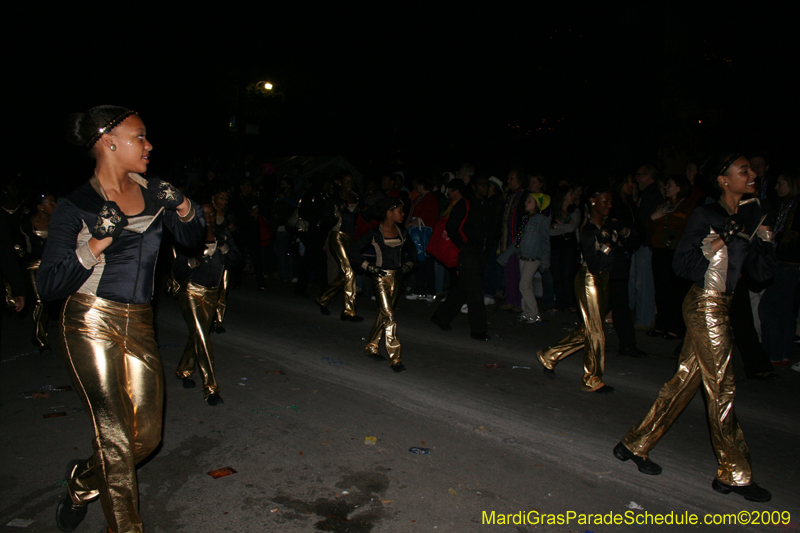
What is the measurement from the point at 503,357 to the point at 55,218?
5453mm

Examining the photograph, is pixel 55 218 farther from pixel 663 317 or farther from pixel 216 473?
pixel 663 317

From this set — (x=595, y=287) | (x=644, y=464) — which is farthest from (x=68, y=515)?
(x=595, y=287)

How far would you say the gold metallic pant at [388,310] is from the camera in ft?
21.7

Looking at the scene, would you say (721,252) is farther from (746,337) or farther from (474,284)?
(474,284)

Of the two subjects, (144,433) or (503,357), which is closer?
(144,433)

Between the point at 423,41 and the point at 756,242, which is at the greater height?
the point at 423,41

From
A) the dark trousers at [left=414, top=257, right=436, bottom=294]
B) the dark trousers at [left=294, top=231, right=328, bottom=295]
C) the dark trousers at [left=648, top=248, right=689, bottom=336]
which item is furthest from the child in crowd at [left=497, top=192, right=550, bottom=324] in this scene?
the dark trousers at [left=294, top=231, right=328, bottom=295]

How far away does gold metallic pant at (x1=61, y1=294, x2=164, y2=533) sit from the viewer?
3.03m

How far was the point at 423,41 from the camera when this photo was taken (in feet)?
64.3

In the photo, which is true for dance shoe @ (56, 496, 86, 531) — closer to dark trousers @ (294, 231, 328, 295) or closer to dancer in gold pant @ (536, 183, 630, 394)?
dancer in gold pant @ (536, 183, 630, 394)

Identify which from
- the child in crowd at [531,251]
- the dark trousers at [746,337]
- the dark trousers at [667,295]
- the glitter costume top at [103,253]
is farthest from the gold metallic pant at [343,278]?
the glitter costume top at [103,253]

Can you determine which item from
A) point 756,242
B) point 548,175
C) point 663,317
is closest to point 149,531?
point 756,242

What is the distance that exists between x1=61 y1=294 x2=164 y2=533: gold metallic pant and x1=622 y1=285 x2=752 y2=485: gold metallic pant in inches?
130

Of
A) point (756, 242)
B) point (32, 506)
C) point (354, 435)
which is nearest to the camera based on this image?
point (32, 506)
